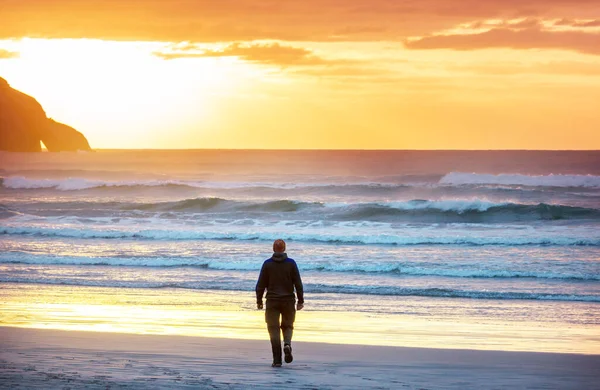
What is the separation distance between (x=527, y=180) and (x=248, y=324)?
1912 inches

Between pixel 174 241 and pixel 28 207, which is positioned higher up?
pixel 28 207

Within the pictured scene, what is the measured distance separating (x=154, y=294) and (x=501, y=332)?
7.07 meters

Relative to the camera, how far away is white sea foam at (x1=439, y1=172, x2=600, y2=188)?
182 ft

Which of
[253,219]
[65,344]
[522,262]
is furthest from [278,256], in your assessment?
[253,219]

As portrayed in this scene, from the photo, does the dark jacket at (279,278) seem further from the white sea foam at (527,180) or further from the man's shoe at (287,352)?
the white sea foam at (527,180)

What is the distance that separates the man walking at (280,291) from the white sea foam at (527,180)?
46883mm

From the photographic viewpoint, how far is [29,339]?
1037cm

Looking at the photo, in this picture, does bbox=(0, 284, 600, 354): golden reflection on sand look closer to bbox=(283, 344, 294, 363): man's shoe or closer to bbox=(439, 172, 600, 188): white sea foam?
bbox=(283, 344, 294, 363): man's shoe

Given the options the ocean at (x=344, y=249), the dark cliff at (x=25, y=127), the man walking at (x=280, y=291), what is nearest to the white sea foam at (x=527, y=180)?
the ocean at (x=344, y=249)

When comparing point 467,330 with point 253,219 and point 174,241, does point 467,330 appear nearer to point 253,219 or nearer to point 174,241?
point 174,241

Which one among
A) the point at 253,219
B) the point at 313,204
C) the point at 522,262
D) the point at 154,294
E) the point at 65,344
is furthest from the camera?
the point at 313,204

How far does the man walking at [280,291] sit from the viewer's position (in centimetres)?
898

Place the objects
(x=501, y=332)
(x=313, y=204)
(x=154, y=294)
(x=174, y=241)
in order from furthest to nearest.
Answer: (x=313, y=204) < (x=174, y=241) < (x=154, y=294) < (x=501, y=332)

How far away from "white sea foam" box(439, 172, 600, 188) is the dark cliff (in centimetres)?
11253
